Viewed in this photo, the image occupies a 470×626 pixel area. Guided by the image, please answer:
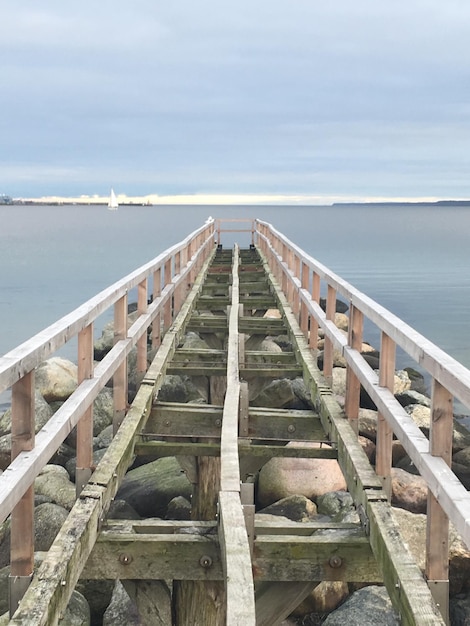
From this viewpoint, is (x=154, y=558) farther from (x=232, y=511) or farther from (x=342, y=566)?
(x=342, y=566)

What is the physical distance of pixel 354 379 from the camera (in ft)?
19.8

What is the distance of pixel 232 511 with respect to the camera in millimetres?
3896

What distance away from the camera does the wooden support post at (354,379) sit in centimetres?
599

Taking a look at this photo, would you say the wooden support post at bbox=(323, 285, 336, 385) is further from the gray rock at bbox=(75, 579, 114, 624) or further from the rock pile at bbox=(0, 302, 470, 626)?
the gray rock at bbox=(75, 579, 114, 624)

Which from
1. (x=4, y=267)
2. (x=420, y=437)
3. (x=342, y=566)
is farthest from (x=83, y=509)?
(x=4, y=267)

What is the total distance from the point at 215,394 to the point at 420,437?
18.3ft

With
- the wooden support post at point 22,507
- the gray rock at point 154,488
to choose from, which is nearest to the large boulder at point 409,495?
the gray rock at point 154,488

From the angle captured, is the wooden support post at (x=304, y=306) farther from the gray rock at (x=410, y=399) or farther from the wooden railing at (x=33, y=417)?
the wooden railing at (x=33, y=417)

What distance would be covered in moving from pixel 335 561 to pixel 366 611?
1583 millimetres

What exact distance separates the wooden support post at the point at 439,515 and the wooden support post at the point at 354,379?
225cm

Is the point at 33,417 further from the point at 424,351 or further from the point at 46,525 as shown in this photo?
the point at 46,525

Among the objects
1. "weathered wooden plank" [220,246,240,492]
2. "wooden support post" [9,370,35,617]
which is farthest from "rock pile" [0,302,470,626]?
"weathered wooden plank" [220,246,240,492]

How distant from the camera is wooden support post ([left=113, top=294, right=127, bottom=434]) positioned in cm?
623

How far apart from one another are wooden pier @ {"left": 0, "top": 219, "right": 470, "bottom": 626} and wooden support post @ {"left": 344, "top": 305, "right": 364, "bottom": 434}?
0.01 meters
